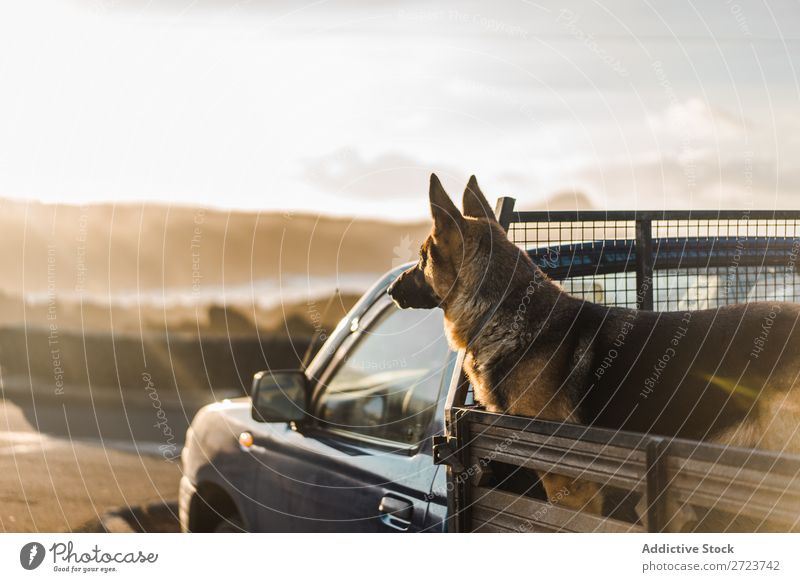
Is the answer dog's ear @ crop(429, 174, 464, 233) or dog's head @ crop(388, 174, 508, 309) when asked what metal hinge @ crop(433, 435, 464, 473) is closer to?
dog's head @ crop(388, 174, 508, 309)

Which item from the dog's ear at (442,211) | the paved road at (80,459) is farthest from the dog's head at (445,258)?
the paved road at (80,459)

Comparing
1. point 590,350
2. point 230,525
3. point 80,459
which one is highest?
point 590,350

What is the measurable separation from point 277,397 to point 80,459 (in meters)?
10.0

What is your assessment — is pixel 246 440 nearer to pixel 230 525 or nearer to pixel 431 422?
pixel 230 525

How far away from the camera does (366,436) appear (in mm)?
4109

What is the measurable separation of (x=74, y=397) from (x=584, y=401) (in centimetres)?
1781

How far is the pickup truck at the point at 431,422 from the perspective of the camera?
9.77 ft

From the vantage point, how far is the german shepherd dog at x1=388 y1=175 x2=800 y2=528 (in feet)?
9.91

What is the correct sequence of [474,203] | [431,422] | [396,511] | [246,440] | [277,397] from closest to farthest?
1. [396,511]
2. [431,422]
3. [277,397]
4. [474,203]
5. [246,440]

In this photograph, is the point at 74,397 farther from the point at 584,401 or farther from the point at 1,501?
the point at 584,401

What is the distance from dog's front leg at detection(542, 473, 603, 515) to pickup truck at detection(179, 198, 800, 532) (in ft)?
0.23

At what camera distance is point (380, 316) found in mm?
4254

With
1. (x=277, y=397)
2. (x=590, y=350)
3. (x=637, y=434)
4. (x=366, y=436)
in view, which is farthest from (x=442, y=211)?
(x=637, y=434)

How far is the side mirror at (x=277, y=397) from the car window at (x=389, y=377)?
0.47 ft
